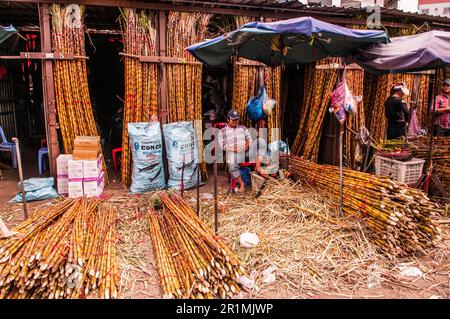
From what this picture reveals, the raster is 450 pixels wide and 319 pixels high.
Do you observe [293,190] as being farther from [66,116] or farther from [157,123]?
[66,116]

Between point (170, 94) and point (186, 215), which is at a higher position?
point (170, 94)

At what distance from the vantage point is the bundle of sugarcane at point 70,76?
6.47 meters

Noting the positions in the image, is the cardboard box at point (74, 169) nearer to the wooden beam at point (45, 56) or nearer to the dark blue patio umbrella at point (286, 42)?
the wooden beam at point (45, 56)

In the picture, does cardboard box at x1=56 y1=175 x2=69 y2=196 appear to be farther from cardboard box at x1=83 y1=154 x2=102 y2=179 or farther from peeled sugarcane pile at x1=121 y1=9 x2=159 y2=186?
peeled sugarcane pile at x1=121 y1=9 x2=159 y2=186

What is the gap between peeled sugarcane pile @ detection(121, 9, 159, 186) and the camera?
270 inches

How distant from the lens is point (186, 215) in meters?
4.80

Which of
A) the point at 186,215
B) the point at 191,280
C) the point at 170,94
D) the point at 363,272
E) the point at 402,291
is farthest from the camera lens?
the point at 170,94

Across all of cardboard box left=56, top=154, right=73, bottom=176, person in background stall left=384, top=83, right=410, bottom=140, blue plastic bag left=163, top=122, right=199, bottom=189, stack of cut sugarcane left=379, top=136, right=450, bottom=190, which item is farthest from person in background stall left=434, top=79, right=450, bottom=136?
cardboard box left=56, top=154, right=73, bottom=176

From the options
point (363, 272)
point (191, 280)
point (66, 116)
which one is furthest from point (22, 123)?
point (363, 272)

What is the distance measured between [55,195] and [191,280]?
4058 millimetres

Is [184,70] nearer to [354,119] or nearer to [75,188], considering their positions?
[75,188]

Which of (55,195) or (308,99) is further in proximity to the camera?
(308,99)

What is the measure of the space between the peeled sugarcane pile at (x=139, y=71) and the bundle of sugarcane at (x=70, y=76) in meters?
0.76

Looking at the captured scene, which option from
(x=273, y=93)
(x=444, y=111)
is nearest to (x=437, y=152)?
(x=444, y=111)
